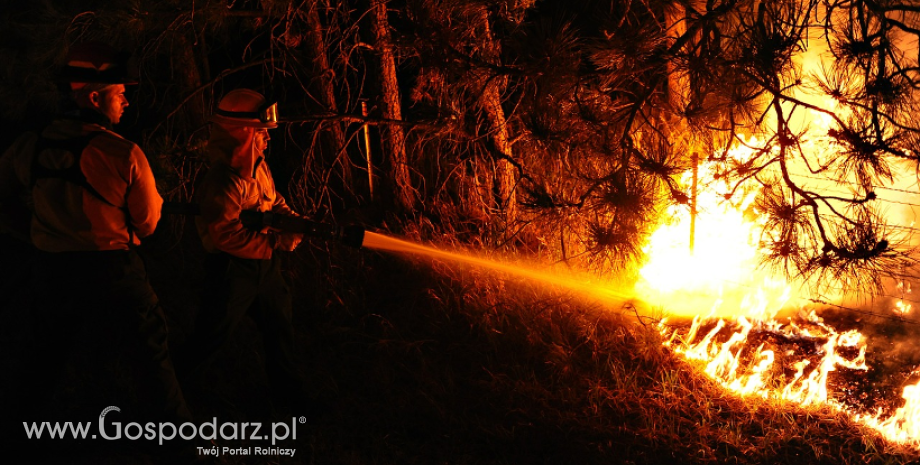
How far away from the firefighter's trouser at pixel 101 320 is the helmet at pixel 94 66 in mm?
898

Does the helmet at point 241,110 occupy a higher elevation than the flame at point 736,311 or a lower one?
higher

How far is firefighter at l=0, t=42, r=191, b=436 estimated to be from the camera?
3486 mm

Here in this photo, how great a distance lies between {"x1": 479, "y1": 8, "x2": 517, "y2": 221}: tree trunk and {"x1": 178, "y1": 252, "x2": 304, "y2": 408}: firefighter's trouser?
1.91 metres

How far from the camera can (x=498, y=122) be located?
5.89m

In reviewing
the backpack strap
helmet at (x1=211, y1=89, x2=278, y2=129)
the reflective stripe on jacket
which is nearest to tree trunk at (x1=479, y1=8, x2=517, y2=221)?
helmet at (x1=211, y1=89, x2=278, y2=129)

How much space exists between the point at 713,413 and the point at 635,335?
0.98 m

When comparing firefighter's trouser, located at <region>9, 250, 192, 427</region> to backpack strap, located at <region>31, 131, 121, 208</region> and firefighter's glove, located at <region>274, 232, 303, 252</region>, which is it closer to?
backpack strap, located at <region>31, 131, 121, 208</region>

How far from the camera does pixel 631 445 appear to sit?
4.05m

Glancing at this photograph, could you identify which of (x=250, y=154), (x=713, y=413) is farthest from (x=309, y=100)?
(x=713, y=413)

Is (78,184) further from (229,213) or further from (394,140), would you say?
(394,140)

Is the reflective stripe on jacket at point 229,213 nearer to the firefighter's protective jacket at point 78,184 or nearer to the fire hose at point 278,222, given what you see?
the fire hose at point 278,222

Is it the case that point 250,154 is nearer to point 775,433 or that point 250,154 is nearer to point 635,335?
point 635,335

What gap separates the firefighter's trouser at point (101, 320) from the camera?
3.56m

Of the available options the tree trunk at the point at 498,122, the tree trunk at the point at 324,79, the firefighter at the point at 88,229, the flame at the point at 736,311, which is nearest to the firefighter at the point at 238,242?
the firefighter at the point at 88,229
